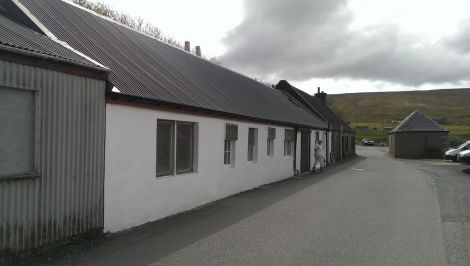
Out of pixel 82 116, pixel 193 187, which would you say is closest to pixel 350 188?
pixel 193 187

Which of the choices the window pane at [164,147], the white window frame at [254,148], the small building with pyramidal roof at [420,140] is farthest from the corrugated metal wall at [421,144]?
the window pane at [164,147]

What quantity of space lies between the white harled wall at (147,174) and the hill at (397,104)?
13835 cm

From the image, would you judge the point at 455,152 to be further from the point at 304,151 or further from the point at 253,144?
the point at 253,144

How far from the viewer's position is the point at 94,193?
7.48 m

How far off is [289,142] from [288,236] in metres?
13.6

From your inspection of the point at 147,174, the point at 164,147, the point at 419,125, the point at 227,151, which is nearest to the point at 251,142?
the point at 227,151

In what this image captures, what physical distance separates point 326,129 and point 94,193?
25398mm

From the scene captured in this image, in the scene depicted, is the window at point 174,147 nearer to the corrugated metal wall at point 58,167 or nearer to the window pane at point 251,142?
the corrugated metal wall at point 58,167

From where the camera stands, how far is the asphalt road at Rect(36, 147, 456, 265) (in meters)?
6.65

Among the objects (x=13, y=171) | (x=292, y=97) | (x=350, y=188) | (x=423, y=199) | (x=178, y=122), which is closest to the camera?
(x=13, y=171)

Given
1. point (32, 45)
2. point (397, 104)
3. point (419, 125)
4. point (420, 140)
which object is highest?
point (397, 104)

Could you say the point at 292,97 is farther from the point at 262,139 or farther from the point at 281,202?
the point at 281,202

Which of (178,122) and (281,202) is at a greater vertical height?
(178,122)

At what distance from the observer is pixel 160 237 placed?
7883 millimetres
